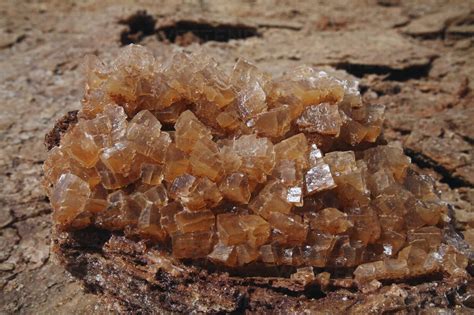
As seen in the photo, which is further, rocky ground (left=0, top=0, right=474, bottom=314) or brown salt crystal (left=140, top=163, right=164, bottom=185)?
rocky ground (left=0, top=0, right=474, bottom=314)

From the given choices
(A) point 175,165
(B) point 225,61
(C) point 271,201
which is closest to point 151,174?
(A) point 175,165

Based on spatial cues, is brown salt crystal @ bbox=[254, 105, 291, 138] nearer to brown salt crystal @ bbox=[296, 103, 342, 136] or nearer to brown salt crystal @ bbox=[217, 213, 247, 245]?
brown salt crystal @ bbox=[296, 103, 342, 136]

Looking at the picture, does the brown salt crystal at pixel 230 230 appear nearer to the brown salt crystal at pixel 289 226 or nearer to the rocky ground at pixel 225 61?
the brown salt crystal at pixel 289 226

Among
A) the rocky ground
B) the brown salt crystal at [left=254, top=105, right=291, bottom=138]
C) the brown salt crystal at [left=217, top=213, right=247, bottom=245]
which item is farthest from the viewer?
the rocky ground

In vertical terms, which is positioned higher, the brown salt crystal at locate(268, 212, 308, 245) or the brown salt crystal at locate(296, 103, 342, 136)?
the brown salt crystal at locate(296, 103, 342, 136)

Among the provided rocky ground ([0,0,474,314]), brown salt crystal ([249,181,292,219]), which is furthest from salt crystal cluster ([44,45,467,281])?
rocky ground ([0,0,474,314])

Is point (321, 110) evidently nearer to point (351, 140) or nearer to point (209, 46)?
point (351, 140)

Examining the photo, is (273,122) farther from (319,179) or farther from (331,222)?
(331,222)
